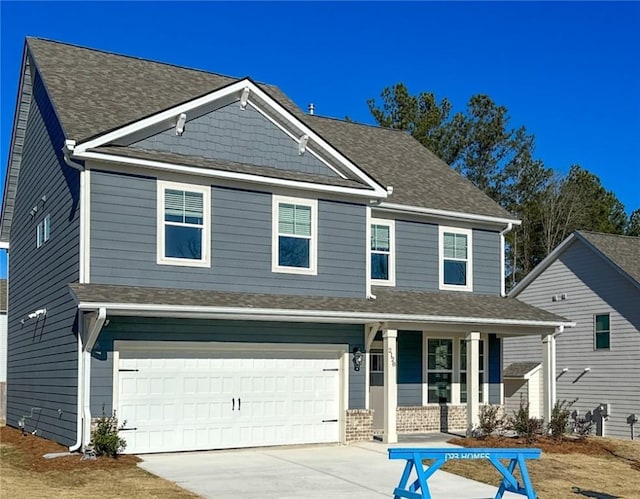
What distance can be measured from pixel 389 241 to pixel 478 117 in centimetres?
2670

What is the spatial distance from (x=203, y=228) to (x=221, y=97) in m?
2.84

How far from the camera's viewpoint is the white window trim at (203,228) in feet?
54.9

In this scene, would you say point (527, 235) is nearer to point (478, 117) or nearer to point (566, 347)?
point (478, 117)

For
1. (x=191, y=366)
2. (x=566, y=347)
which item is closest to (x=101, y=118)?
(x=191, y=366)

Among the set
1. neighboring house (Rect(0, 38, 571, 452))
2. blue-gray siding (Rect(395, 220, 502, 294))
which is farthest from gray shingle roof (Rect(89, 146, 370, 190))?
blue-gray siding (Rect(395, 220, 502, 294))

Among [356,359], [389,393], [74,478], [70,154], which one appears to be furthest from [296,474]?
[70,154]

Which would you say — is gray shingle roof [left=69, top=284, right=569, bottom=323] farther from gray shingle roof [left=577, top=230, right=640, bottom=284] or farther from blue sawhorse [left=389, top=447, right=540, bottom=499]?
gray shingle roof [left=577, top=230, right=640, bottom=284]

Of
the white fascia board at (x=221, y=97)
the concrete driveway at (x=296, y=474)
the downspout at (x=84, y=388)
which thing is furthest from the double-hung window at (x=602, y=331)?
the downspout at (x=84, y=388)

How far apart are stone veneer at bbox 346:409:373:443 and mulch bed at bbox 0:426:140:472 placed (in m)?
4.88

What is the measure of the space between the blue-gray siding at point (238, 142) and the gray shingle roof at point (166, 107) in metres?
0.56

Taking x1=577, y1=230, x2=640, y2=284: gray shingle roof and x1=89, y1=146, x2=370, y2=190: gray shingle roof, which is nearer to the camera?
x1=89, y1=146, x2=370, y2=190: gray shingle roof

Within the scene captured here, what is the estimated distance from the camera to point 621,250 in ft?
92.8

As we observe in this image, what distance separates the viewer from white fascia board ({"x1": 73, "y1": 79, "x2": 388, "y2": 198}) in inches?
638

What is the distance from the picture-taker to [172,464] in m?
15.0
